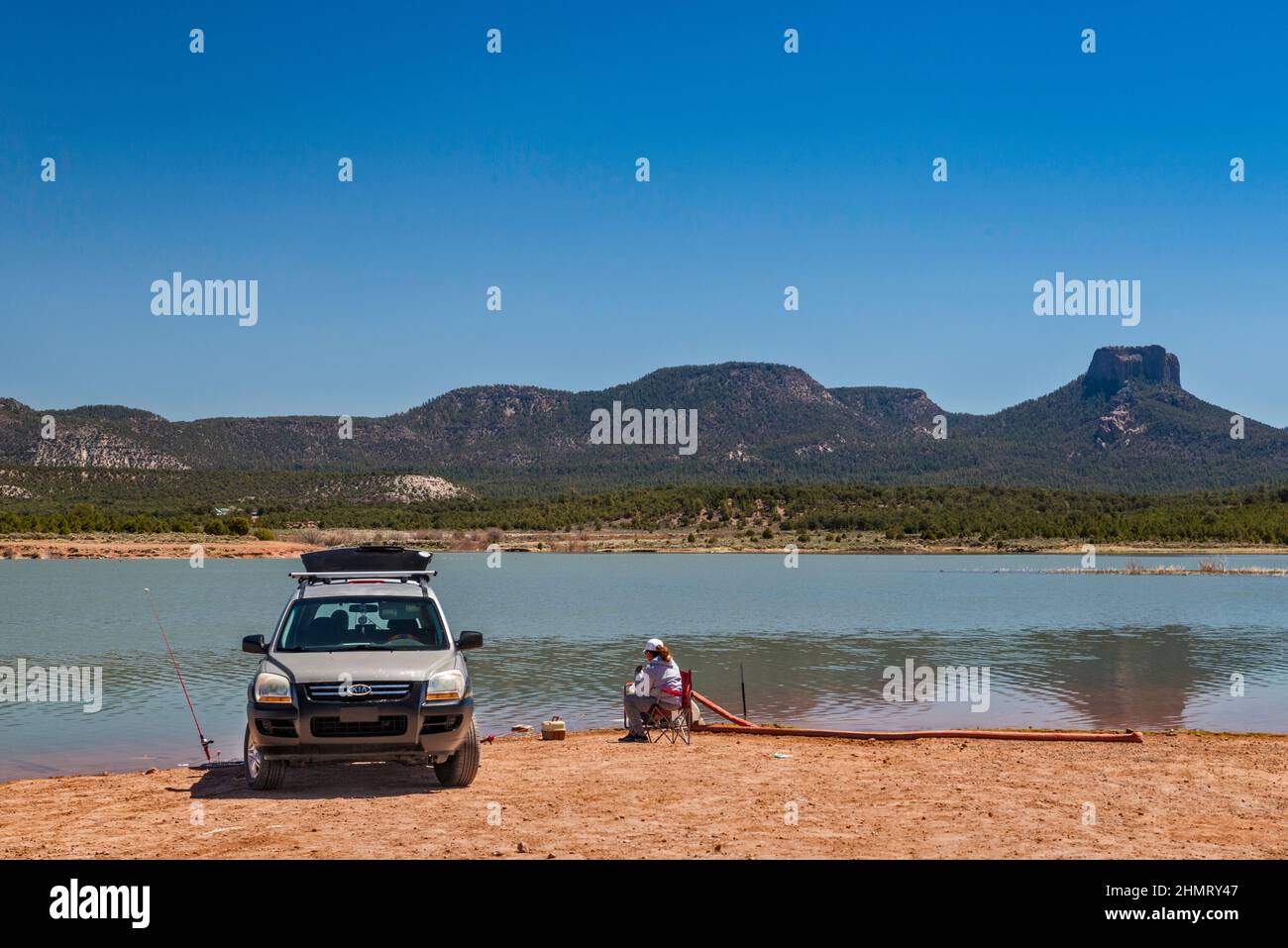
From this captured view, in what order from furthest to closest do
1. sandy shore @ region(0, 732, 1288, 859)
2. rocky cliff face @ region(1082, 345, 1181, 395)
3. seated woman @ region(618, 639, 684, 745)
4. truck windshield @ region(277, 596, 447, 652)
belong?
rocky cliff face @ region(1082, 345, 1181, 395)
seated woman @ region(618, 639, 684, 745)
truck windshield @ region(277, 596, 447, 652)
sandy shore @ region(0, 732, 1288, 859)

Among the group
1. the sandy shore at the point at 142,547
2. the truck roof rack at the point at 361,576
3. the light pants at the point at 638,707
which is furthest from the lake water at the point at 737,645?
the sandy shore at the point at 142,547

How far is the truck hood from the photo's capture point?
11.8m

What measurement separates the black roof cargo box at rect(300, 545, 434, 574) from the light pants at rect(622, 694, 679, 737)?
3.56 meters

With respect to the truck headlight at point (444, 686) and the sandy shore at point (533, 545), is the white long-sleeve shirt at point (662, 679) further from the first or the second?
the sandy shore at point (533, 545)

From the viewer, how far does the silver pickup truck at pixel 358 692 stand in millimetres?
11609

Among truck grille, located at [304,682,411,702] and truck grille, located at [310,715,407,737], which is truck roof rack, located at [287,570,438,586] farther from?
truck grille, located at [310,715,407,737]

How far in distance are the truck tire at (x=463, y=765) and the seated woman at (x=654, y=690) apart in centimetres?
425

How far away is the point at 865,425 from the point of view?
188 metres

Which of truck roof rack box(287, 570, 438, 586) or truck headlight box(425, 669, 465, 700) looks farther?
truck roof rack box(287, 570, 438, 586)

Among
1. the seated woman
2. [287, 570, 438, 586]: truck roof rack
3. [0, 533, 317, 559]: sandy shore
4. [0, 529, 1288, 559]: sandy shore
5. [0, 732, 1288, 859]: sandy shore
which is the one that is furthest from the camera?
[0, 529, 1288, 559]: sandy shore

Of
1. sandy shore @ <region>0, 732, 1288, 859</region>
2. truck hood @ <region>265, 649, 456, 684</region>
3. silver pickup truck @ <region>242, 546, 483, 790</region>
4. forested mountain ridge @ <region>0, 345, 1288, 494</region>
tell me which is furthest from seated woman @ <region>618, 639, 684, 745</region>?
forested mountain ridge @ <region>0, 345, 1288, 494</region>

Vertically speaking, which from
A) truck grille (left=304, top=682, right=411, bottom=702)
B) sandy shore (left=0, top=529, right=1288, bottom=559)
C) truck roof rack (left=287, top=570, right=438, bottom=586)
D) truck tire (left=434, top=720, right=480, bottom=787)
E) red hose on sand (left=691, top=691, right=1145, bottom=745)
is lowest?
sandy shore (left=0, top=529, right=1288, bottom=559)

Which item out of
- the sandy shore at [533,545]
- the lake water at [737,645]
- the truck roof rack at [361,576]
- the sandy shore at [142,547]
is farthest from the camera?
the sandy shore at [533,545]

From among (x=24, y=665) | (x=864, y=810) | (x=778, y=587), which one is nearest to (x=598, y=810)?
(x=864, y=810)
